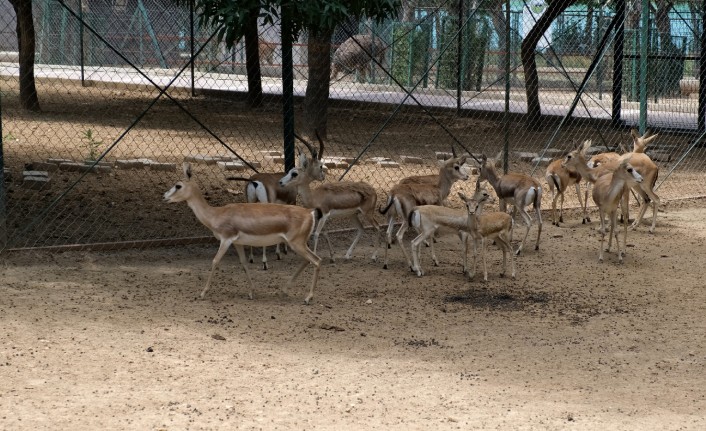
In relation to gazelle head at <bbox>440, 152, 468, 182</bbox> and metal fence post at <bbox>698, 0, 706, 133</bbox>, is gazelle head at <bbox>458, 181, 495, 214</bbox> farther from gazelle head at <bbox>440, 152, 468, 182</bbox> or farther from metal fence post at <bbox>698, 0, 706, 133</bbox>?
metal fence post at <bbox>698, 0, 706, 133</bbox>

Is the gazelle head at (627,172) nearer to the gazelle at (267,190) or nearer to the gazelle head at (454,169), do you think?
the gazelle head at (454,169)

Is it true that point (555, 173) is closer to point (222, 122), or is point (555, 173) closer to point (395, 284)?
point (395, 284)

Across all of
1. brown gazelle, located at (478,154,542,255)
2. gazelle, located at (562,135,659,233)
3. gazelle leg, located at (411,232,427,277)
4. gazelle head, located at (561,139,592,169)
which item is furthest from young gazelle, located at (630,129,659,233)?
gazelle leg, located at (411,232,427,277)

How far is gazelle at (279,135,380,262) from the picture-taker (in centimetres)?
1020

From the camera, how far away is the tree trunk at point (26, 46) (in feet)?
58.3

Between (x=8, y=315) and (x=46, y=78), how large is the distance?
683 inches

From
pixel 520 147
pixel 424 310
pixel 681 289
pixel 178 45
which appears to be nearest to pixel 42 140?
pixel 520 147

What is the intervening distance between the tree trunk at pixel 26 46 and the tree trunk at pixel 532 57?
29.4 feet

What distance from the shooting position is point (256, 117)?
63.9 ft

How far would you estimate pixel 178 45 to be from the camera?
29.2m

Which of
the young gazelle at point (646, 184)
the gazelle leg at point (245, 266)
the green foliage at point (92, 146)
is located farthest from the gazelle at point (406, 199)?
the green foliage at point (92, 146)

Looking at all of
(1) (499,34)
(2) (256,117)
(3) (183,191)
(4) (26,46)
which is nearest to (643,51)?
(2) (256,117)

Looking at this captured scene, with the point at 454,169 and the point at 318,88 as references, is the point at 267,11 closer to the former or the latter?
the point at 454,169

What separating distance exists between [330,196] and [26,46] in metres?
9.93
